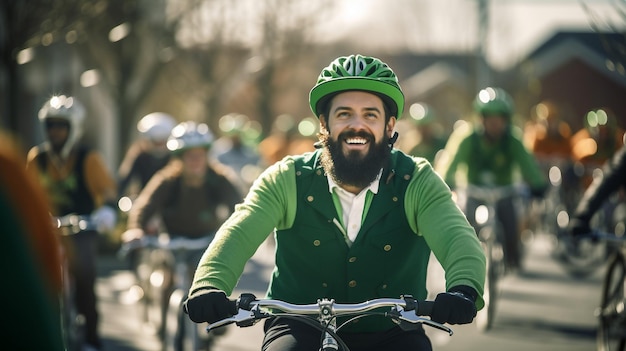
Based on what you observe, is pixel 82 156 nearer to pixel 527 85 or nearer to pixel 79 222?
pixel 79 222

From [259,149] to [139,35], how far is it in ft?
→ 11.9

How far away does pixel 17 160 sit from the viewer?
2.05 m

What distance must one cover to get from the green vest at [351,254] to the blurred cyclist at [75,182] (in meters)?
4.94

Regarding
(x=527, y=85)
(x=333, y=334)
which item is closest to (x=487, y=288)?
(x=333, y=334)

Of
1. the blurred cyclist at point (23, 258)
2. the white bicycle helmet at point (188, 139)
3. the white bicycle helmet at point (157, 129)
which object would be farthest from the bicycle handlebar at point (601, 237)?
the white bicycle helmet at point (157, 129)

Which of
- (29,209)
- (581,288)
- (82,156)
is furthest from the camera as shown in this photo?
(581,288)

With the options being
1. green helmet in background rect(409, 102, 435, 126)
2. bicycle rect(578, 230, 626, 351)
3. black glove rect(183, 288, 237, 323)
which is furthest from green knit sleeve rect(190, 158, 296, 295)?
green helmet in background rect(409, 102, 435, 126)

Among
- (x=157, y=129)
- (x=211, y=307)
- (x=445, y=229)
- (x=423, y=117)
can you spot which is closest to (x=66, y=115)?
(x=157, y=129)

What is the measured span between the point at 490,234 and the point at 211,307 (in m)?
8.53

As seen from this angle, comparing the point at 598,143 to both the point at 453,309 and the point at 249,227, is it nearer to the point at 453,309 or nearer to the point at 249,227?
the point at 249,227

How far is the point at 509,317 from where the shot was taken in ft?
41.0

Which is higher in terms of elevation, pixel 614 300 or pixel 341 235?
pixel 614 300

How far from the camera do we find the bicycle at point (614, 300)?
314 inches

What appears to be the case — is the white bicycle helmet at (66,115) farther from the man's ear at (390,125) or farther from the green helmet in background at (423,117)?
the green helmet in background at (423,117)
